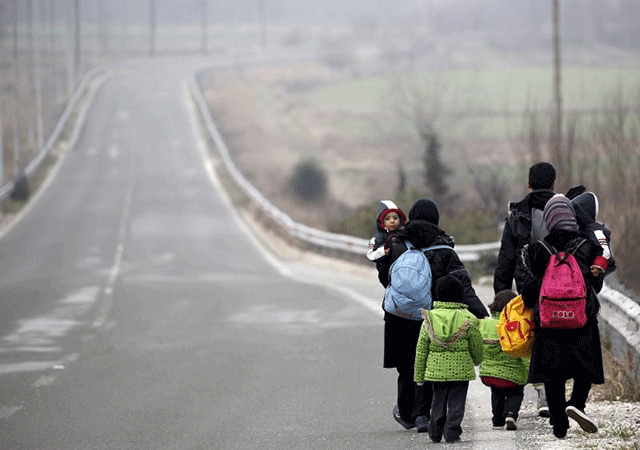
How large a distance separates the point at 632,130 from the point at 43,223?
25617 millimetres

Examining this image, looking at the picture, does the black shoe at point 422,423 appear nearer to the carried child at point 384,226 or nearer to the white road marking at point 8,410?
the carried child at point 384,226


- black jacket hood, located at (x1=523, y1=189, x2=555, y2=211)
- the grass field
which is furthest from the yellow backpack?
the grass field

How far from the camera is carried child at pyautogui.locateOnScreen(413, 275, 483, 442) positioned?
28.0 ft

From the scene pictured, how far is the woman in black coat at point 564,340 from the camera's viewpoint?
26.7ft

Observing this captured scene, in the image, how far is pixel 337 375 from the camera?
12188 mm

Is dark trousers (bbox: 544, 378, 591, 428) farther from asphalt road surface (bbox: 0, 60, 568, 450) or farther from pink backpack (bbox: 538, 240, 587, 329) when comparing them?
pink backpack (bbox: 538, 240, 587, 329)

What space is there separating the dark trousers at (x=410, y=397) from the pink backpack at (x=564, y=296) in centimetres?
139

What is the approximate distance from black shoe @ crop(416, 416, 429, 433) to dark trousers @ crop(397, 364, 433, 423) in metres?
0.04

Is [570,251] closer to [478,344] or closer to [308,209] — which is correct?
[478,344]

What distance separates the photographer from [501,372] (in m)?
8.98

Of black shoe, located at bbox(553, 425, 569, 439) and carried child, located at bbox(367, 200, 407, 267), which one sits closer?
black shoe, located at bbox(553, 425, 569, 439)

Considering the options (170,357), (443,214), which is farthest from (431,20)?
(170,357)

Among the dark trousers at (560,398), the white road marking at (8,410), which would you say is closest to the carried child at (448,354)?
the dark trousers at (560,398)

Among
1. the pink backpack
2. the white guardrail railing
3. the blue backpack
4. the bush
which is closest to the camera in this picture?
the pink backpack
